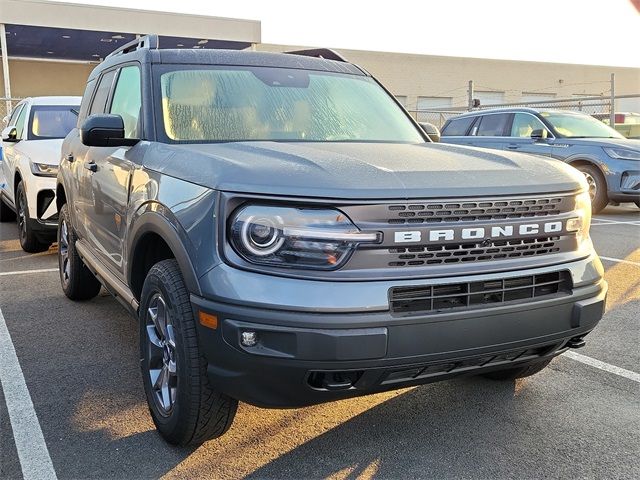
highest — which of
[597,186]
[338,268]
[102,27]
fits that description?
[102,27]

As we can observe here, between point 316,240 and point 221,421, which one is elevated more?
point 316,240

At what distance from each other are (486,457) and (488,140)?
30.9 ft

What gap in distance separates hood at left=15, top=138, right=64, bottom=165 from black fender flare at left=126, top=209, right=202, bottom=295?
15.4 ft

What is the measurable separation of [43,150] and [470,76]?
A: 109ft

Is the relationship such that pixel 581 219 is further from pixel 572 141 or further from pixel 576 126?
pixel 576 126

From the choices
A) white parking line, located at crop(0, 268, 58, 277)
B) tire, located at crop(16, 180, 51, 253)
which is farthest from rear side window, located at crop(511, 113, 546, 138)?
white parking line, located at crop(0, 268, 58, 277)

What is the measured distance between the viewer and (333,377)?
245 cm

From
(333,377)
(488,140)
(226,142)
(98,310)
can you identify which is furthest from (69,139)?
(488,140)

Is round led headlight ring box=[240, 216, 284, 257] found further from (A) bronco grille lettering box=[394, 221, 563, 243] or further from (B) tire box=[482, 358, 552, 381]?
(B) tire box=[482, 358, 552, 381]

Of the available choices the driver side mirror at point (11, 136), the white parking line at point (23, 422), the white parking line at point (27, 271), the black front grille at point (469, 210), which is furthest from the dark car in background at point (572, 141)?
the white parking line at point (23, 422)

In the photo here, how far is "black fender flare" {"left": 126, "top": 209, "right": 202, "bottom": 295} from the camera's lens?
8.54 feet

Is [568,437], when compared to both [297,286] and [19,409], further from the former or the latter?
[19,409]

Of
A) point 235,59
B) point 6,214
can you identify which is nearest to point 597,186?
point 235,59

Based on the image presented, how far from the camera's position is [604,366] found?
3988mm
